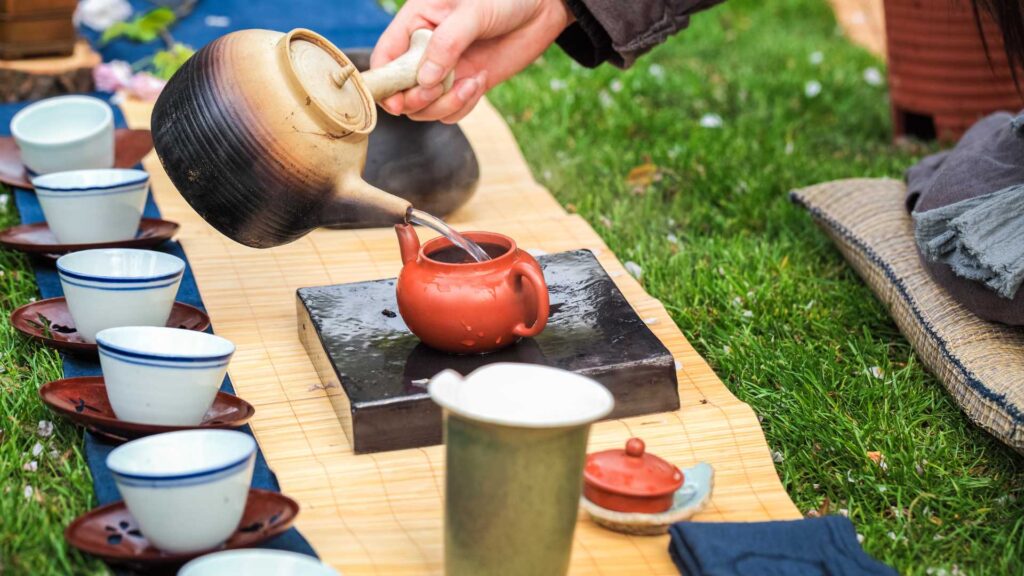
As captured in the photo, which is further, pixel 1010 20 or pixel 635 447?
pixel 1010 20

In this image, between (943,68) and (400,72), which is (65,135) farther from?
(943,68)

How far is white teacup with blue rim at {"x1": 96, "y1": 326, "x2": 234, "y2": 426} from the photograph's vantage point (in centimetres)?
152

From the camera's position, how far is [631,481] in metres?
1.50

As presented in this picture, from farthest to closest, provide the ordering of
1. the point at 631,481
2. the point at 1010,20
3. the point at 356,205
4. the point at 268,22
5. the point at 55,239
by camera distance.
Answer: the point at 268,22
the point at 55,239
the point at 1010,20
the point at 356,205
the point at 631,481

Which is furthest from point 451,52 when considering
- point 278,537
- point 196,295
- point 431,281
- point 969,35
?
point 969,35

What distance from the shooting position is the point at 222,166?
1688 mm

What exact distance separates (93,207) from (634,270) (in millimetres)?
1058

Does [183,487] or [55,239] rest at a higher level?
[183,487]

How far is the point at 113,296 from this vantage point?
179 cm

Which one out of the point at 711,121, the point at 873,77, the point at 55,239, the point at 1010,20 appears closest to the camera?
the point at 1010,20

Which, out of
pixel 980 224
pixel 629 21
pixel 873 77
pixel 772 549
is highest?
pixel 629 21

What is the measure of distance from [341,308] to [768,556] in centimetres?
87

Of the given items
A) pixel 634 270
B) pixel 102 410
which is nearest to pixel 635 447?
pixel 102 410

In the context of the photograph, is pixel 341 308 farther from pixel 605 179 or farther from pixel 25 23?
pixel 25 23
